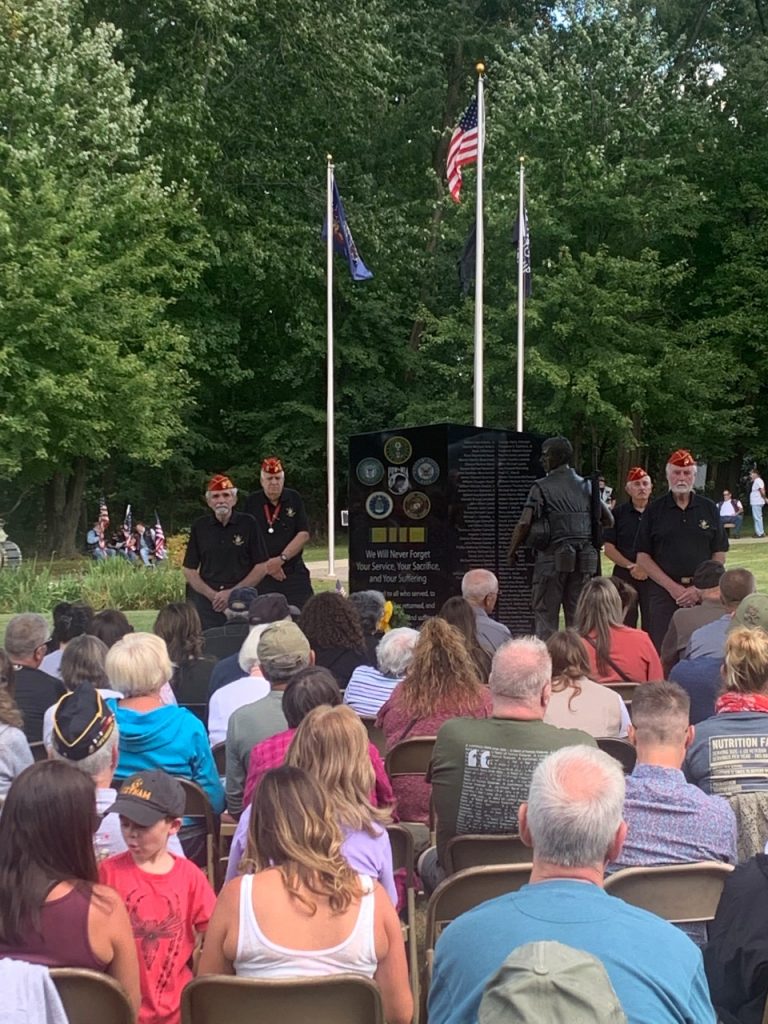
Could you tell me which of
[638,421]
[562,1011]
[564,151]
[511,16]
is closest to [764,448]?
[638,421]

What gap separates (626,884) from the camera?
12.2 ft

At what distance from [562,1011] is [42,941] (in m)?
2.01

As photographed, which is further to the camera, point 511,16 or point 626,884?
point 511,16

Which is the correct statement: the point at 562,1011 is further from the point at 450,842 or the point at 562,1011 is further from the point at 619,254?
the point at 619,254

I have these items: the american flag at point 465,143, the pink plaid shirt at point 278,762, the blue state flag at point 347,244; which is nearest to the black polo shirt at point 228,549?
the pink plaid shirt at point 278,762

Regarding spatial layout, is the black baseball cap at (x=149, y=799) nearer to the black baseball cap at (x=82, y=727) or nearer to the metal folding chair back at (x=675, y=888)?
the black baseball cap at (x=82, y=727)

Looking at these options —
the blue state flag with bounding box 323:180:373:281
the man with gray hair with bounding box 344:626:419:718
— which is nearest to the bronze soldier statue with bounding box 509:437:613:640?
the man with gray hair with bounding box 344:626:419:718

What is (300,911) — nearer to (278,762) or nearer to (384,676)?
(278,762)

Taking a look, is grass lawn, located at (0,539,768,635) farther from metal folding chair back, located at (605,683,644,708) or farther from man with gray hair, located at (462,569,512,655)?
metal folding chair back, located at (605,683,644,708)

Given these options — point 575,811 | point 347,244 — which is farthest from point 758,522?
point 575,811

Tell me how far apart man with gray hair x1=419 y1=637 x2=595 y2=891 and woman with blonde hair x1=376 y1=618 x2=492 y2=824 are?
98 centimetres

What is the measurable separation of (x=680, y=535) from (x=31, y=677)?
543cm

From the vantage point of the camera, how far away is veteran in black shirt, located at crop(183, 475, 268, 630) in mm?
10711

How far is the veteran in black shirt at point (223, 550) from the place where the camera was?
10.7 metres
